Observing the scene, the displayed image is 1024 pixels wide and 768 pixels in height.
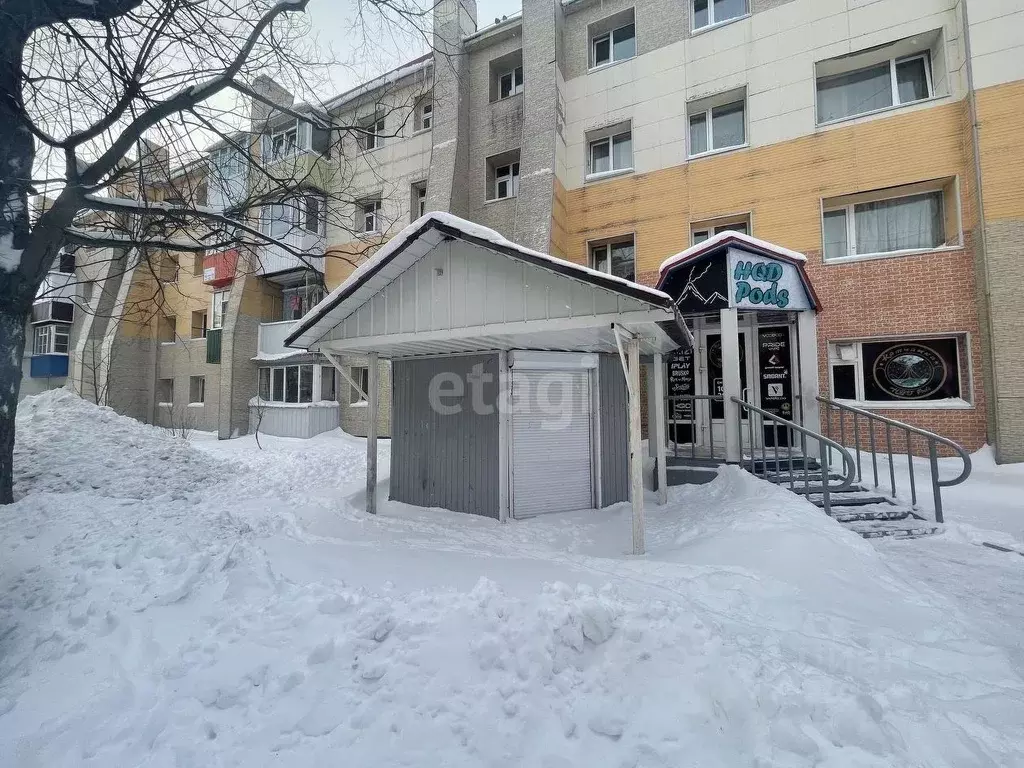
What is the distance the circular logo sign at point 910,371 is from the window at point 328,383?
610 inches

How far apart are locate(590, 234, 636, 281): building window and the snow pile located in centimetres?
1034

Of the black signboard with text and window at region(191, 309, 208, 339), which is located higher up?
window at region(191, 309, 208, 339)

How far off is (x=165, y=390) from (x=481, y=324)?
22074 millimetres

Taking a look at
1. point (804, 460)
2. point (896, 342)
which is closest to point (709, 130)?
point (896, 342)

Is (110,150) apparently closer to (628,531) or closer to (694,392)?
(628,531)

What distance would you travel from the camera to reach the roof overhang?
4.36 metres

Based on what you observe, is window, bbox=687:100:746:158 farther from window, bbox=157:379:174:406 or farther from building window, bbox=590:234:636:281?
A: window, bbox=157:379:174:406

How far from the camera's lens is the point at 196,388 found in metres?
19.8

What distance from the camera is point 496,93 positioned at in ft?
48.1

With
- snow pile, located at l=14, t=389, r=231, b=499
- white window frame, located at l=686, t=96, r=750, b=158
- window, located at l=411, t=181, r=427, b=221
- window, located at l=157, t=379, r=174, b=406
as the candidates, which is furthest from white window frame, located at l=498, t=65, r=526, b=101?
window, located at l=157, t=379, r=174, b=406

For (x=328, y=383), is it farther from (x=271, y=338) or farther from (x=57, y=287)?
(x=57, y=287)

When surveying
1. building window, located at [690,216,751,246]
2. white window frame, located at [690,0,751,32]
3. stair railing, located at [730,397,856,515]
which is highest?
white window frame, located at [690,0,751,32]

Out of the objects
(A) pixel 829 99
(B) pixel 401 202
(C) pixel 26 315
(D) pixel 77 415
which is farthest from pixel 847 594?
(B) pixel 401 202

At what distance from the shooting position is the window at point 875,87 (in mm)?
9820
